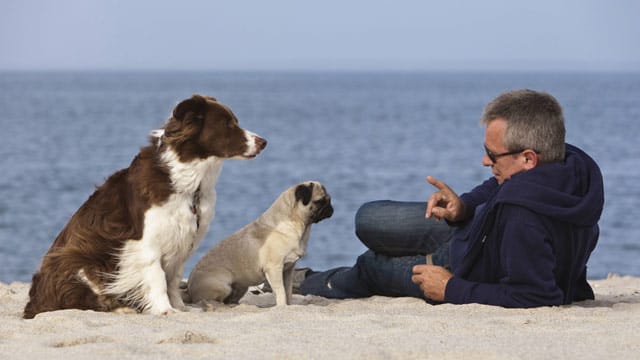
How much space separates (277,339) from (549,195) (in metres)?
1.71

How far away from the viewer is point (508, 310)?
6.11 meters

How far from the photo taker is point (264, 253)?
23.7 feet

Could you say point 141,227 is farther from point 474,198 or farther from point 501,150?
point 501,150

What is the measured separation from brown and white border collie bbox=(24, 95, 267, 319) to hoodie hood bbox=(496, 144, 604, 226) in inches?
71.2

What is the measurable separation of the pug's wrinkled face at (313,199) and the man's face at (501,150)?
1.53 metres

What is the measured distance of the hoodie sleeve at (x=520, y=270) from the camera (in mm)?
5977

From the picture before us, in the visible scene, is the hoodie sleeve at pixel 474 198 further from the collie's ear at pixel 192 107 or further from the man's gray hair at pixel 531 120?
the collie's ear at pixel 192 107

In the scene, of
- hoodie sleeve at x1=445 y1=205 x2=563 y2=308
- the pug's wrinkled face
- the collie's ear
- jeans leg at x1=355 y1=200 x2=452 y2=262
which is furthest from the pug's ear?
hoodie sleeve at x1=445 y1=205 x2=563 y2=308

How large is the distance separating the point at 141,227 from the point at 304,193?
1.26 metres

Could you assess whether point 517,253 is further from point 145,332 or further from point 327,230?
point 327,230

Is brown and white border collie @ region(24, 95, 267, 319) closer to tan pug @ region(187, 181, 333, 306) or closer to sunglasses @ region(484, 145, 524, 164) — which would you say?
tan pug @ region(187, 181, 333, 306)

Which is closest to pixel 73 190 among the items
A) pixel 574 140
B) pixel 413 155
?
pixel 413 155

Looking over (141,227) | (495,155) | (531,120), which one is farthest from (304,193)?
(531,120)

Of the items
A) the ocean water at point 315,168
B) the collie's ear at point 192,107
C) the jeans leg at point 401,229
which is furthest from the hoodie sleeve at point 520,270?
the ocean water at point 315,168
